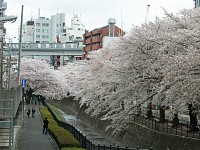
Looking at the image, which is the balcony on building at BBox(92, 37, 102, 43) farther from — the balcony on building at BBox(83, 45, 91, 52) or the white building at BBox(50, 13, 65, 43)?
the white building at BBox(50, 13, 65, 43)

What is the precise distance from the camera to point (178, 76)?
54.5 feet

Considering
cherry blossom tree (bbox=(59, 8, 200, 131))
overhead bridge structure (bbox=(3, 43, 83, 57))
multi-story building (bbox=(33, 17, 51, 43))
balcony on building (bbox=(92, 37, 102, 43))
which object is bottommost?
cherry blossom tree (bbox=(59, 8, 200, 131))

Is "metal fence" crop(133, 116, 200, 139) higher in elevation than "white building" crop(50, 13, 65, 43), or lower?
lower

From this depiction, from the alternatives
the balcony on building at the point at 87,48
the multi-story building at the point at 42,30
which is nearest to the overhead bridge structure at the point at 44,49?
the balcony on building at the point at 87,48

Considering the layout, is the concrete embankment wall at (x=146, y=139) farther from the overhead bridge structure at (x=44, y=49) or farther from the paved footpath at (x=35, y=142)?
the overhead bridge structure at (x=44, y=49)

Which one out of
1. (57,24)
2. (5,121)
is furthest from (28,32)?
(5,121)

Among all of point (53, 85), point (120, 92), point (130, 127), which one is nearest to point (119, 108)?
point (120, 92)

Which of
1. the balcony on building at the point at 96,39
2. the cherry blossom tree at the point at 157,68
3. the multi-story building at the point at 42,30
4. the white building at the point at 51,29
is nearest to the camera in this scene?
the cherry blossom tree at the point at 157,68

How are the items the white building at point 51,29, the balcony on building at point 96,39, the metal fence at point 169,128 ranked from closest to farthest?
the metal fence at point 169,128 → the balcony on building at point 96,39 → the white building at point 51,29

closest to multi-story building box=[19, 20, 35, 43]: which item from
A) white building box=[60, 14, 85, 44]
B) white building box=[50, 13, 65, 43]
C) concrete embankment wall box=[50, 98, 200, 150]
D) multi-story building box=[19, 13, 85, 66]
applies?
multi-story building box=[19, 13, 85, 66]

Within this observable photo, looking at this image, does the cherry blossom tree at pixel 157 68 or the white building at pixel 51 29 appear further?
the white building at pixel 51 29

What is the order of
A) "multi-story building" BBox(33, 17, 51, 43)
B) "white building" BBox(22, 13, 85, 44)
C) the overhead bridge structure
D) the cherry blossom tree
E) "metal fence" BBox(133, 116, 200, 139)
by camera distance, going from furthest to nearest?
1. "multi-story building" BBox(33, 17, 51, 43)
2. "white building" BBox(22, 13, 85, 44)
3. the overhead bridge structure
4. "metal fence" BBox(133, 116, 200, 139)
5. the cherry blossom tree

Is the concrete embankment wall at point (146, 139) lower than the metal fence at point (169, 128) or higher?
lower

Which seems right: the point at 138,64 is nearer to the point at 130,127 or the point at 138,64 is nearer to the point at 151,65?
the point at 151,65
